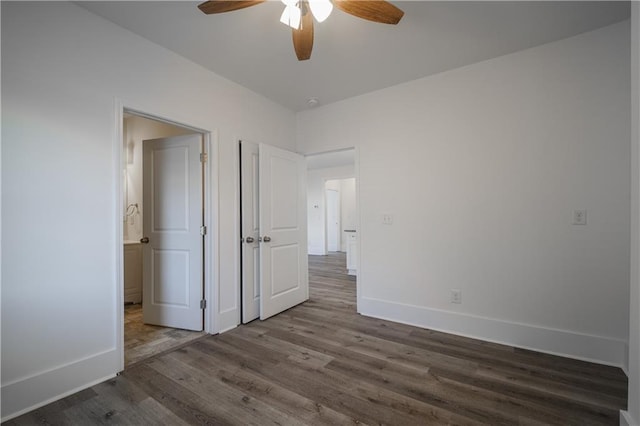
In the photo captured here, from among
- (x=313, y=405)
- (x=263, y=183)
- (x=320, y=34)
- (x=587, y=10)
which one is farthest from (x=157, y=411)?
(x=587, y=10)

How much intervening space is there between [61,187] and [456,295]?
339 cm

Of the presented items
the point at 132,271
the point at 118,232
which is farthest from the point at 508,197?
the point at 132,271

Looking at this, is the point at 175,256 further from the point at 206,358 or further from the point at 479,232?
the point at 479,232

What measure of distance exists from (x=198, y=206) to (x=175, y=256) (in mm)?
607

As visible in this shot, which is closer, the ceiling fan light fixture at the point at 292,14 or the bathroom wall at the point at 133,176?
the ceiling fan light fixture at the point at 292,14

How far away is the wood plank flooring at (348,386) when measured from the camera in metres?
1.61

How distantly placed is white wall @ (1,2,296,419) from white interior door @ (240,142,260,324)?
0.99 m

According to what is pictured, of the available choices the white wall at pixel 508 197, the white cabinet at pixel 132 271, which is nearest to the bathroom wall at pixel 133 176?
the white cabinet at pixel 132 271

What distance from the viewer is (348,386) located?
1896 mm

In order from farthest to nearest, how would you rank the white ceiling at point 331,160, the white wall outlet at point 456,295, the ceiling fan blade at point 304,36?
the white ceiling at point 331,160, the white wall outlet at point 456,295, the ceiling fan blade at point 304,36

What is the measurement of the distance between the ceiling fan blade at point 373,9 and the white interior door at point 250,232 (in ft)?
5.86

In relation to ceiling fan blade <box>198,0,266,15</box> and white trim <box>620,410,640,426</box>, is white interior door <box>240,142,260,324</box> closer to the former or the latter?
ceiling fan blade <box>198,0,266,15</box>

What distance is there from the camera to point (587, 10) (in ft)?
6.44

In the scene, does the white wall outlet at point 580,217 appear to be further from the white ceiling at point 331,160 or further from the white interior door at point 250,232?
the white ceiling at point 331,160
